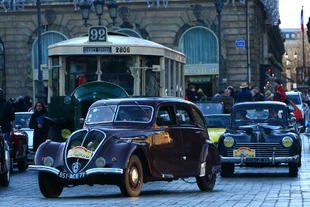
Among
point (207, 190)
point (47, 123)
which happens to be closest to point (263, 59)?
point (47, 123)

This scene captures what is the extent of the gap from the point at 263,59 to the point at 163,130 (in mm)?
59308

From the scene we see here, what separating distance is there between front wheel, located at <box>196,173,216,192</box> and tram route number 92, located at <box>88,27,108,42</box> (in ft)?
21.6

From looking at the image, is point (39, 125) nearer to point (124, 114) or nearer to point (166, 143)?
point (124, 114)

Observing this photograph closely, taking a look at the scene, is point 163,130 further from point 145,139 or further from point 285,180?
point 285,180

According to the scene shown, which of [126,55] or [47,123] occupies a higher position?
[126,55]

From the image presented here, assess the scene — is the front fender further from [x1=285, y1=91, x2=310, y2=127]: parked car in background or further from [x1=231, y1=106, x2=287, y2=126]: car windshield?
[x1=285, y1=91, x2=310, y2=127]: parked car in background

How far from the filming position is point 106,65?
2377cm

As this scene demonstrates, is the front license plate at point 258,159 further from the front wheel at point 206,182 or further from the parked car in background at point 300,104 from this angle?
the parked car in background at point 300,104

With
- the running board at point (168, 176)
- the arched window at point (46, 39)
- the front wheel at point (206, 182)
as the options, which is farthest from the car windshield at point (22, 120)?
the arched window at point (46, 39)

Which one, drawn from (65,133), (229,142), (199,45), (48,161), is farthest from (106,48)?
(199,45)

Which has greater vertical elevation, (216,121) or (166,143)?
(216,121)

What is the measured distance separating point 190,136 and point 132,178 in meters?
2.15

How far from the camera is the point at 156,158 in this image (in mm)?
16953

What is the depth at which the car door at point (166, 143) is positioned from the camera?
55.7 feet
